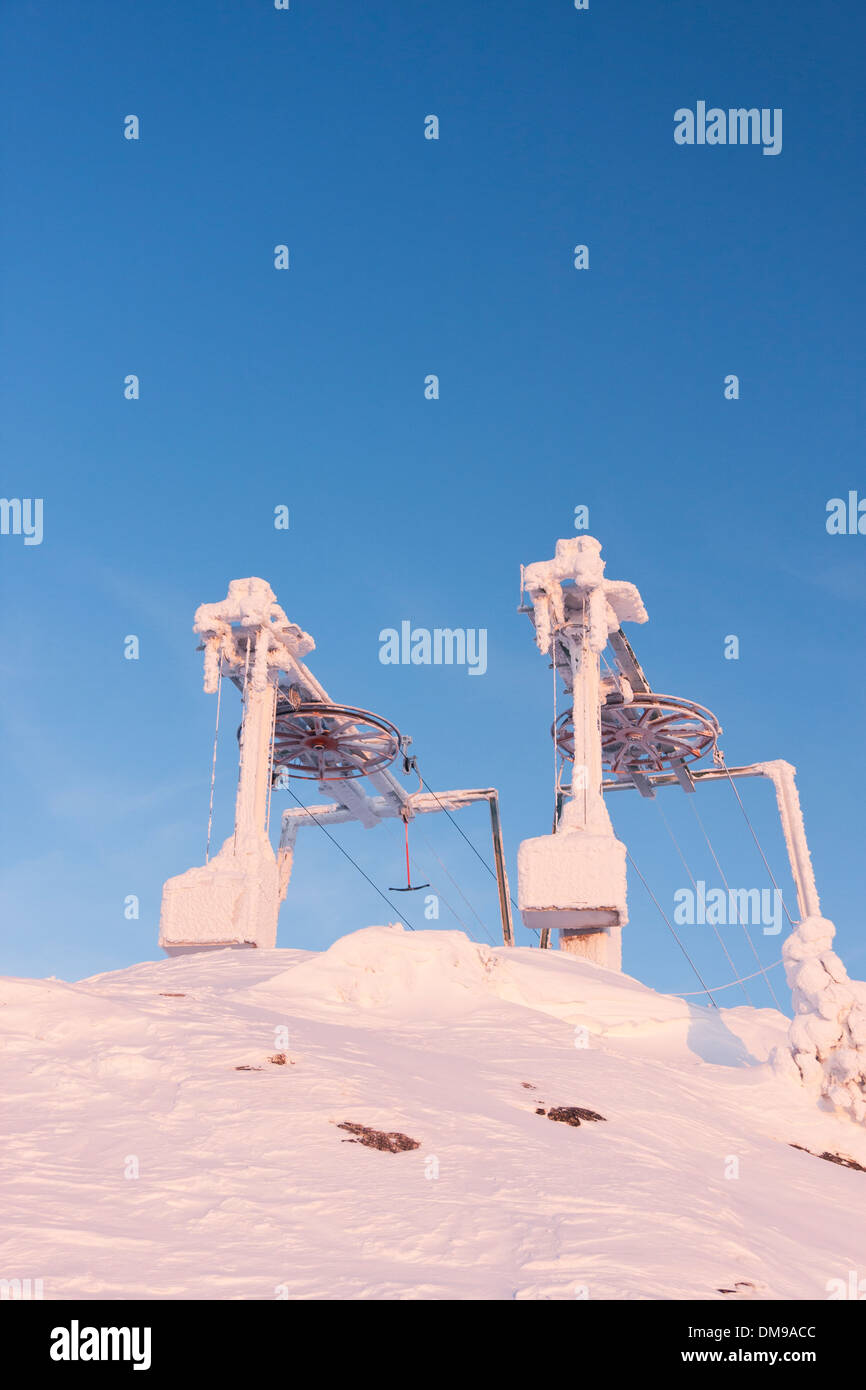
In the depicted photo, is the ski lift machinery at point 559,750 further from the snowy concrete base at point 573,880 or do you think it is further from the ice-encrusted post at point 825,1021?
the ice-encrusted post at point 825,1021

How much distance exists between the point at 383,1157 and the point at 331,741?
48.4ft

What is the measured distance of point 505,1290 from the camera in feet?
10.2

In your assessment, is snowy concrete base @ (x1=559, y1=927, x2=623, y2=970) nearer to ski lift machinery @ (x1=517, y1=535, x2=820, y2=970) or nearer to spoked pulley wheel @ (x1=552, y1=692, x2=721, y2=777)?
ski lift machinery @ (x1=517, y1=535, x2=820, y2=970)

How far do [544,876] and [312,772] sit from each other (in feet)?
24.4

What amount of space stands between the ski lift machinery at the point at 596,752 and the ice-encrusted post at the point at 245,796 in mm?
3307

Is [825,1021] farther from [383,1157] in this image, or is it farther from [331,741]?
[331,741]

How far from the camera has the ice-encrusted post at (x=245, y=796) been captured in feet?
45.3

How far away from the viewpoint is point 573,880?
1329 cm

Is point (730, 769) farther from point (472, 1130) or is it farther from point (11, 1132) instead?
point (11, 1132)

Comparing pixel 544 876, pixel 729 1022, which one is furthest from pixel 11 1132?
pixel 544 876

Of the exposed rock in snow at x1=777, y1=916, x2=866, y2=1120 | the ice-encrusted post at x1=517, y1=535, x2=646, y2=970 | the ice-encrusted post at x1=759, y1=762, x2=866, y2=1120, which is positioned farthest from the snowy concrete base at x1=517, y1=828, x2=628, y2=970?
the exposed rock in snow at x1=777, y1=916, x2=866, y2=1120

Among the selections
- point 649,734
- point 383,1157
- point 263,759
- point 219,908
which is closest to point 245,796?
point 263,759

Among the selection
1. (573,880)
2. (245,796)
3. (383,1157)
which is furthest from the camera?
(245,796)

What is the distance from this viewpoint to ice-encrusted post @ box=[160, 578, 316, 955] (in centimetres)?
1380
